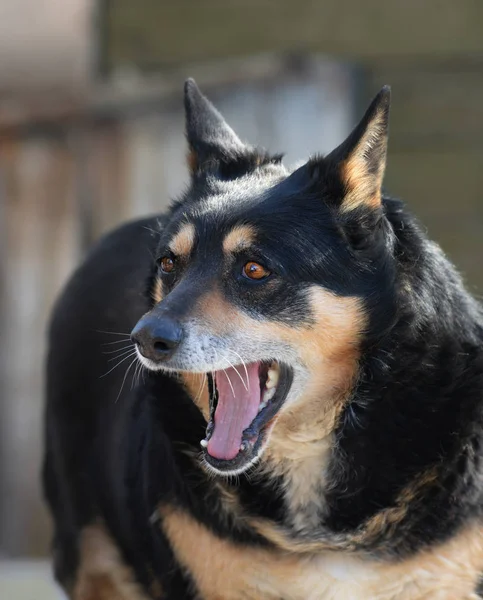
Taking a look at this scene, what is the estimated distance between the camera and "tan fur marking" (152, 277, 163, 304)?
144 inches

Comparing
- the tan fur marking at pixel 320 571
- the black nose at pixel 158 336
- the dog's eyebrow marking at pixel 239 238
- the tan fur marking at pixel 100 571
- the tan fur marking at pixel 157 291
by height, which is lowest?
the tan fur marking at pixel 100 571

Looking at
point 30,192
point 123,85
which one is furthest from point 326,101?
point 30,192

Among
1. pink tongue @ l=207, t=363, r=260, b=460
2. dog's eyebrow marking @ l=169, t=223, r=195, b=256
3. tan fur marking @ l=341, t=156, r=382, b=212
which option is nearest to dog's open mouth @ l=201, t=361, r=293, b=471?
pink tongue @ l=207, t=363, r=260, b=460

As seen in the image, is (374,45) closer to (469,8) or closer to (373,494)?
(469,8)

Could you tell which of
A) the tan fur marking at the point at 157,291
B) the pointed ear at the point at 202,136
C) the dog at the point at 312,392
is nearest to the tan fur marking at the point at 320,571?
the dog at the point at 312,392

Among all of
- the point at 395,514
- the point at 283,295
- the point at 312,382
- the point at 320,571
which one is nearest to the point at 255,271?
the point at 283,295

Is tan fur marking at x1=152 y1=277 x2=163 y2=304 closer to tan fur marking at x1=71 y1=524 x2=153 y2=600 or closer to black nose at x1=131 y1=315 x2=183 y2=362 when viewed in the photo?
black nose at x1=131 y1=315 x2=183 y2=362

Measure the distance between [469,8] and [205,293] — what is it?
465cm

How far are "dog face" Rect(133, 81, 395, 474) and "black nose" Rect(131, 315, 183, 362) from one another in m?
0.02

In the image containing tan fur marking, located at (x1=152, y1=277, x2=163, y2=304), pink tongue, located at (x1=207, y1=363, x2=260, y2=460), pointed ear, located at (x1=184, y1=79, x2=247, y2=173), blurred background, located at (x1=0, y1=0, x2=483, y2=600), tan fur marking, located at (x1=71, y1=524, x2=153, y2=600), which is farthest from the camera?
blurred background, located at (x1=0, y1=0, x2=483, y2=600)

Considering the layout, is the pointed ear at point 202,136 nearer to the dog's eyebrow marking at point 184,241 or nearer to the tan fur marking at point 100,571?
the dog's eyebrow marking at point 184,241

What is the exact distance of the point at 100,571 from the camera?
446cm

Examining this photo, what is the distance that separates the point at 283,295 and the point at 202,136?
83 centimetres

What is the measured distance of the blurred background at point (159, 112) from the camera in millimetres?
7047
